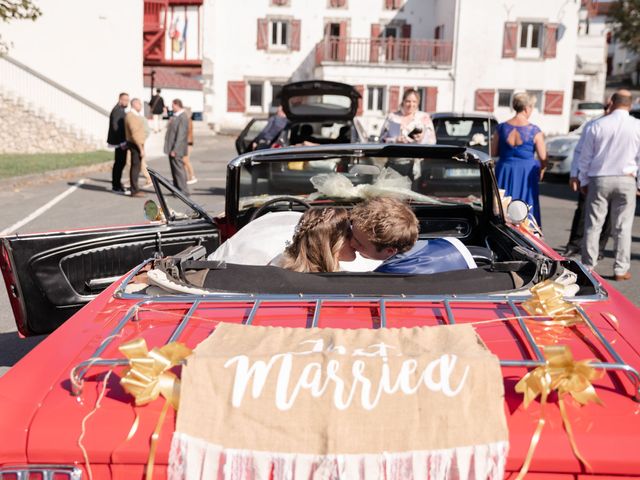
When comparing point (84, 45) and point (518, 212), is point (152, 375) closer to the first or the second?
point (518, 212)

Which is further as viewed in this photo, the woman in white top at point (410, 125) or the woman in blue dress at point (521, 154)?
the woman in white top at point (410, 125)

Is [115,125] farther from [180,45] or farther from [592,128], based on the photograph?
[180,45]

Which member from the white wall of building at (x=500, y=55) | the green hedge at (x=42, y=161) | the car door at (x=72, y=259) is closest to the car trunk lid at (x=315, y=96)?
the green hedge at (x=42, y=161)

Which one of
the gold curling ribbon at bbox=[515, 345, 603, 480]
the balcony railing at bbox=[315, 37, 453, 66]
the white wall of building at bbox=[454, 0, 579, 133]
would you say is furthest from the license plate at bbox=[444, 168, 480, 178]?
the white wall of building at bbox=[454, 0, 579, 133]

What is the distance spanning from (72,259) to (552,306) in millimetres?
2563

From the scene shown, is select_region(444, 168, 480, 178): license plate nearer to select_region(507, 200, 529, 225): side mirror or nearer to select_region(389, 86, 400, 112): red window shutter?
select_region(507, 200, 529, 225): side mirror

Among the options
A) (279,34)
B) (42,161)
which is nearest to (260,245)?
(42,161)

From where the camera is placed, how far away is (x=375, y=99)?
38.1 meters

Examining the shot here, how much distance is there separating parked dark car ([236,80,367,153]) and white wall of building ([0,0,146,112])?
1549 cm

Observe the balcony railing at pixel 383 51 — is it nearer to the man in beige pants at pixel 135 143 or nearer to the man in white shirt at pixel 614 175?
the man in beige pants at pixel 135 143

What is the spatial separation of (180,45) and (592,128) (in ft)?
126

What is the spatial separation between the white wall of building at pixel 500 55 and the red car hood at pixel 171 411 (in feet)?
120

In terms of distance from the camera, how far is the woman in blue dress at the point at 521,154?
762 cm

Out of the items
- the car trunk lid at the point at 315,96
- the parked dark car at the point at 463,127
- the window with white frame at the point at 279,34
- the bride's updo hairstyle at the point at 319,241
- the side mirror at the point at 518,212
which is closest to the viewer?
the bride's updo hairstyle at the point at 319,241
